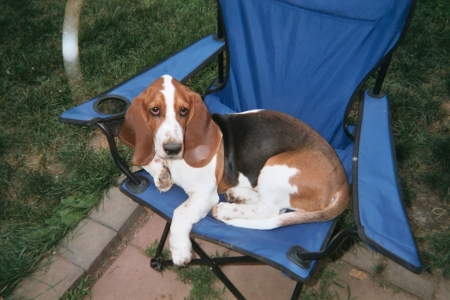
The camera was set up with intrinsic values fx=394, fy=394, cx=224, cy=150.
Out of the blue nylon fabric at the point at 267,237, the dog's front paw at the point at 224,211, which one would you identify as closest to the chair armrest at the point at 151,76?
the blue nylon fabric at the point at 267,237

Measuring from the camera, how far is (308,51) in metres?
2.41

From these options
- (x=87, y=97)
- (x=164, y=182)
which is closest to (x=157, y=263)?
(x=164, y=182)

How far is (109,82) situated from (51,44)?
100 centimetres

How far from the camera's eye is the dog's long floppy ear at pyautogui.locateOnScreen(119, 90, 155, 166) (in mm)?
2000

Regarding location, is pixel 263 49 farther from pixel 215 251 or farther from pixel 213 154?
pixel 215 251

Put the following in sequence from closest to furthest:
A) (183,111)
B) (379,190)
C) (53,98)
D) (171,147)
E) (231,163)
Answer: (379,190)
(171,147)
(183,111)
(231,163)
(53,98)

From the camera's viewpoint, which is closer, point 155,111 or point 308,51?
point 155,111

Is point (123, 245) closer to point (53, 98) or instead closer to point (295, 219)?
point (295, 219)

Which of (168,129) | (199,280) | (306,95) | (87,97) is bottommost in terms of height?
(199,280)

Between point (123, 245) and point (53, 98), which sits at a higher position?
point (53, 98)

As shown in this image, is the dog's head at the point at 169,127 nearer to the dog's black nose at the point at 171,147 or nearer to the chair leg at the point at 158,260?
the dog's black nose at the point at 171,147

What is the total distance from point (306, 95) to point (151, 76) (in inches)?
38.2

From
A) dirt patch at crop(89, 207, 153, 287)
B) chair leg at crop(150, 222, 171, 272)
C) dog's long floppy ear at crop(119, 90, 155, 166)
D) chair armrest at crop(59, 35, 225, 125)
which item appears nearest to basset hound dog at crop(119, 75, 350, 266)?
dog's long floppy ear at crop(119, 90, 155, 166)

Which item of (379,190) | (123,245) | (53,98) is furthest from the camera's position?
(53,98)
